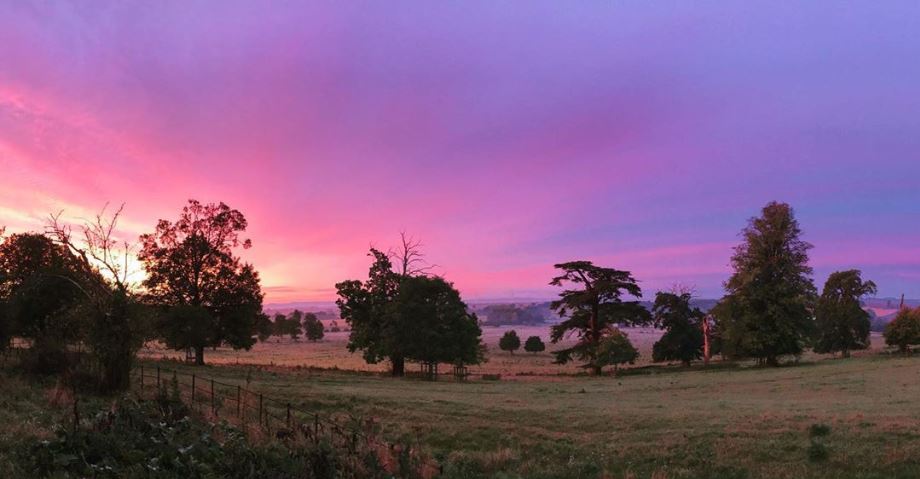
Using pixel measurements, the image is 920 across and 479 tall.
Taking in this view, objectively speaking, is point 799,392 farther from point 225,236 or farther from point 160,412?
point 225,236

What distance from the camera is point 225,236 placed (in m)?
48.7

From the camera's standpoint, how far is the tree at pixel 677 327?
7169 cm

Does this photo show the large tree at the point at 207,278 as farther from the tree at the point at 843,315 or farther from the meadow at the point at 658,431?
the tree at the point at 843,315

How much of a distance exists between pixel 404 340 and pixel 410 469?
3983 centimetres

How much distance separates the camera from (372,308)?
54.8m

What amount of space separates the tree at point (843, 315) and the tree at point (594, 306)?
93.8 feet

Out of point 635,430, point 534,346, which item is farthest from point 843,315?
point 635,430

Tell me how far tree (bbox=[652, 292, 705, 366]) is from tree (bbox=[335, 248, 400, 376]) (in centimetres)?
3519

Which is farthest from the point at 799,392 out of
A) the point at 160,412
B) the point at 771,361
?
the point at 160,412

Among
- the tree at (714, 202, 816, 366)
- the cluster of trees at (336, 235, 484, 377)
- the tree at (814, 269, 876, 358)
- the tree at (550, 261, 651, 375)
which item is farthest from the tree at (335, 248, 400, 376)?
the tree at (814, 269, 876, 358)

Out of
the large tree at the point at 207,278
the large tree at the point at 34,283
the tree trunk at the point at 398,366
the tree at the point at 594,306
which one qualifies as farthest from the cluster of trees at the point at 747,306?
the large tree at the point at 34,283

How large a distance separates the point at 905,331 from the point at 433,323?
53.6 meters

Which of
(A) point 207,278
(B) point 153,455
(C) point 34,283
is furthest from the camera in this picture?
(A) point 207,278

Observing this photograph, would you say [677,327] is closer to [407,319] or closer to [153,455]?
[407,319]
